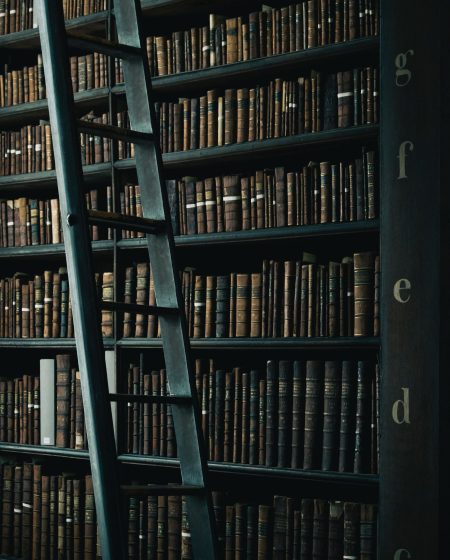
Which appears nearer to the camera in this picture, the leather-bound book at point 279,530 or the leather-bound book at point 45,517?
the leather-bound book at point 279,530

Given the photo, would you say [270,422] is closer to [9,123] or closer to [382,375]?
[382,375]

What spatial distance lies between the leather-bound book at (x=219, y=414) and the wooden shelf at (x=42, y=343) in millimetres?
424

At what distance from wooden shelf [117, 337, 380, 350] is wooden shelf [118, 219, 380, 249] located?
0.33m

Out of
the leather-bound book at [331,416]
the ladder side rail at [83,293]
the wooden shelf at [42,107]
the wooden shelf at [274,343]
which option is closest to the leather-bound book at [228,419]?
the wooden shelf at [274,343]

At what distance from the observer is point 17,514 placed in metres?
2.57

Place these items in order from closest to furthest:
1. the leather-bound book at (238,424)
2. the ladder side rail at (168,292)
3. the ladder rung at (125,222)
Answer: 1. the ladder rung at (125,222)
2. the ladder side rail at (168,292)
3. the leather-bound book at (238,424)

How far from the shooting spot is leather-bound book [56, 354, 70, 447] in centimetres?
249

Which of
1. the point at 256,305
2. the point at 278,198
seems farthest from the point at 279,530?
the point at 278,198

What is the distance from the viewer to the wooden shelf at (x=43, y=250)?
8.03 ft

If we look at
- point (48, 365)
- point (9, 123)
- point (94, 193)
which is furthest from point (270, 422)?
point (9, 123)

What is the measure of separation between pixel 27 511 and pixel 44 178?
1262mm

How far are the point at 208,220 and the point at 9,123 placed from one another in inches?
45.4

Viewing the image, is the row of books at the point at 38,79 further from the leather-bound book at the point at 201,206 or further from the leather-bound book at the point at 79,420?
the leather-bound book at the point at 79,420

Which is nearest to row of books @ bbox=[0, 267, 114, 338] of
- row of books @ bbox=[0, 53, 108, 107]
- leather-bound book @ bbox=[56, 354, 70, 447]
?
leather-bound book @ bbox=[56, 354, 70, 447]
